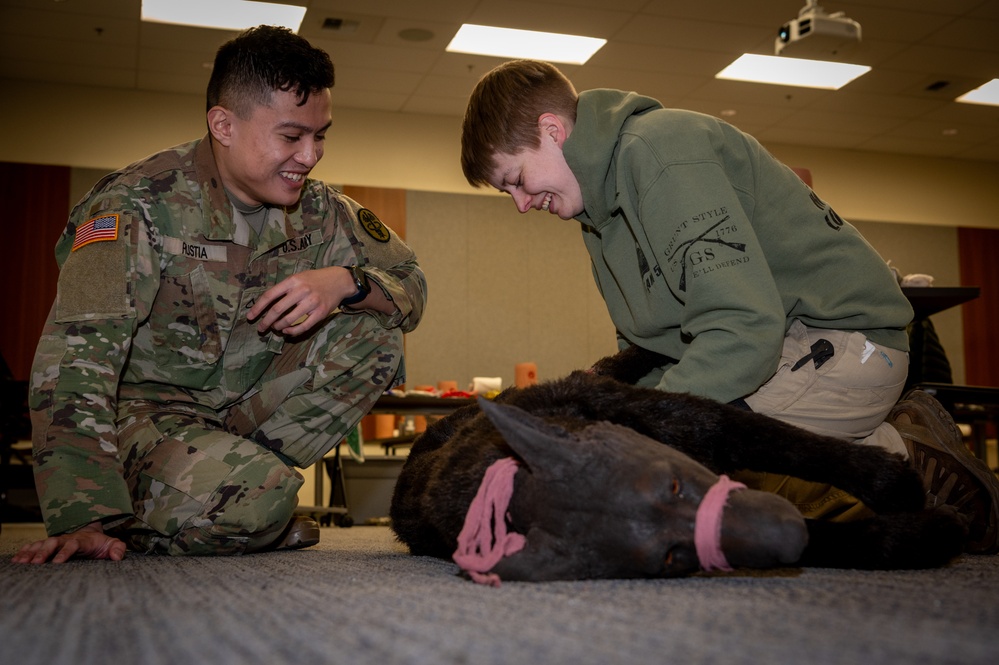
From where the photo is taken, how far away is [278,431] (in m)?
2.04

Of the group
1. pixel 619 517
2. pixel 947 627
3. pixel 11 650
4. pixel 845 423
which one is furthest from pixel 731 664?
pixel 845 423

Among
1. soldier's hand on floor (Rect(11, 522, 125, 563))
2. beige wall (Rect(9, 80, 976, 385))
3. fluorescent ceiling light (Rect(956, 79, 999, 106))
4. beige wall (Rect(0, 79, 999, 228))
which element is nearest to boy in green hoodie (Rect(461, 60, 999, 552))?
soldier's hand on floor (Rect(11, 522, 125, 563))

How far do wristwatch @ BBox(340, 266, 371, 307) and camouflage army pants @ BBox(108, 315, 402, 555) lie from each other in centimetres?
14

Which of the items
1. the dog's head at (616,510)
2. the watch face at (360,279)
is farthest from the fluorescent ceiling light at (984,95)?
the dog's head at (616,510)

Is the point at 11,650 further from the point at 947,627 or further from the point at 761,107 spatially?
the point at 761,107

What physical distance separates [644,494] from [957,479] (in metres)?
1.04

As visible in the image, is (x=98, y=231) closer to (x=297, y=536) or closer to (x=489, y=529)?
(x=297, y=536)

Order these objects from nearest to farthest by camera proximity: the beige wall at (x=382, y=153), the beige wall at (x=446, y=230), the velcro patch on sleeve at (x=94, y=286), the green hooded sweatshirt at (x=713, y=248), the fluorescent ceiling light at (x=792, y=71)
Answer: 1. the green hooded sweatshirt at (x=713, y=248)
2. the velcro patch on sleeve at (x=94, y=286)
3. the fluorescent ceiling light at (x=792, y=71)
4. the beige wall at (x=382, y=153)
5. the beige wall at (x=446, y=230)

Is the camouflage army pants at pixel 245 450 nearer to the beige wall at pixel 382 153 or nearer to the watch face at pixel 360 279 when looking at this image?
the watch face at pixel 360 279

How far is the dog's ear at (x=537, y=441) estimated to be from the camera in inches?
35.2

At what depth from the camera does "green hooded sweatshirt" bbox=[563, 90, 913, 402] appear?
129cm

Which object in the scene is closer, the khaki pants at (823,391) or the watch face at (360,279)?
the khaki pants at (823,391)

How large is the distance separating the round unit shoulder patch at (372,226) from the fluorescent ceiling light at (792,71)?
5.22m

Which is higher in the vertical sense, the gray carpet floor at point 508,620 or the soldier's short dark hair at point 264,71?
the soldier's short dark hair at point 264,71
